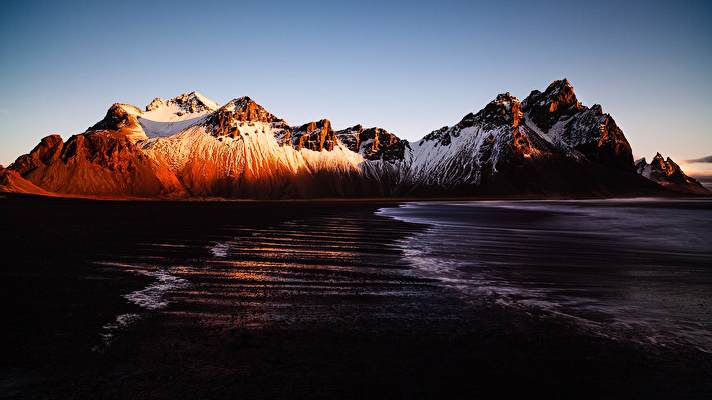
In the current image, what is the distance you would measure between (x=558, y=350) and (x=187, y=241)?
25.7 m

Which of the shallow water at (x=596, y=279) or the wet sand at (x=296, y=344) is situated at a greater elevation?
the wet sand at (x=296, y=344)

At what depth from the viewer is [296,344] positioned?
368 inches

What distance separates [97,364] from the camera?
8.11 meters

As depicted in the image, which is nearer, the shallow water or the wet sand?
the wet sand

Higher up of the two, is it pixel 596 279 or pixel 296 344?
pixel 296 344

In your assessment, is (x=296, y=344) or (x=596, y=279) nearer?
(x=296, y=344)

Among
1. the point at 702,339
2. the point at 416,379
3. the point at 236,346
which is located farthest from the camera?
the point at 702,339

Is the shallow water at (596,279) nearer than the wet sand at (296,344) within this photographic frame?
No

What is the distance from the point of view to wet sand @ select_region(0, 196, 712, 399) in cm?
746

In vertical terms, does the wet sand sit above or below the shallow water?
above

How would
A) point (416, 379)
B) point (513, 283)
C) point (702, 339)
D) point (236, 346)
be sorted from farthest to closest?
point (513, 283)
point (702, 339)
point (236, 346)
point (416, 379)

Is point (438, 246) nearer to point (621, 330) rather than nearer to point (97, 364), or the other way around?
point (621, 330)

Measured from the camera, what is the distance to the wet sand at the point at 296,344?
7.46 metres

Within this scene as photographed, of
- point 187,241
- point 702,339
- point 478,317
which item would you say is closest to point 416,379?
point 478,317
